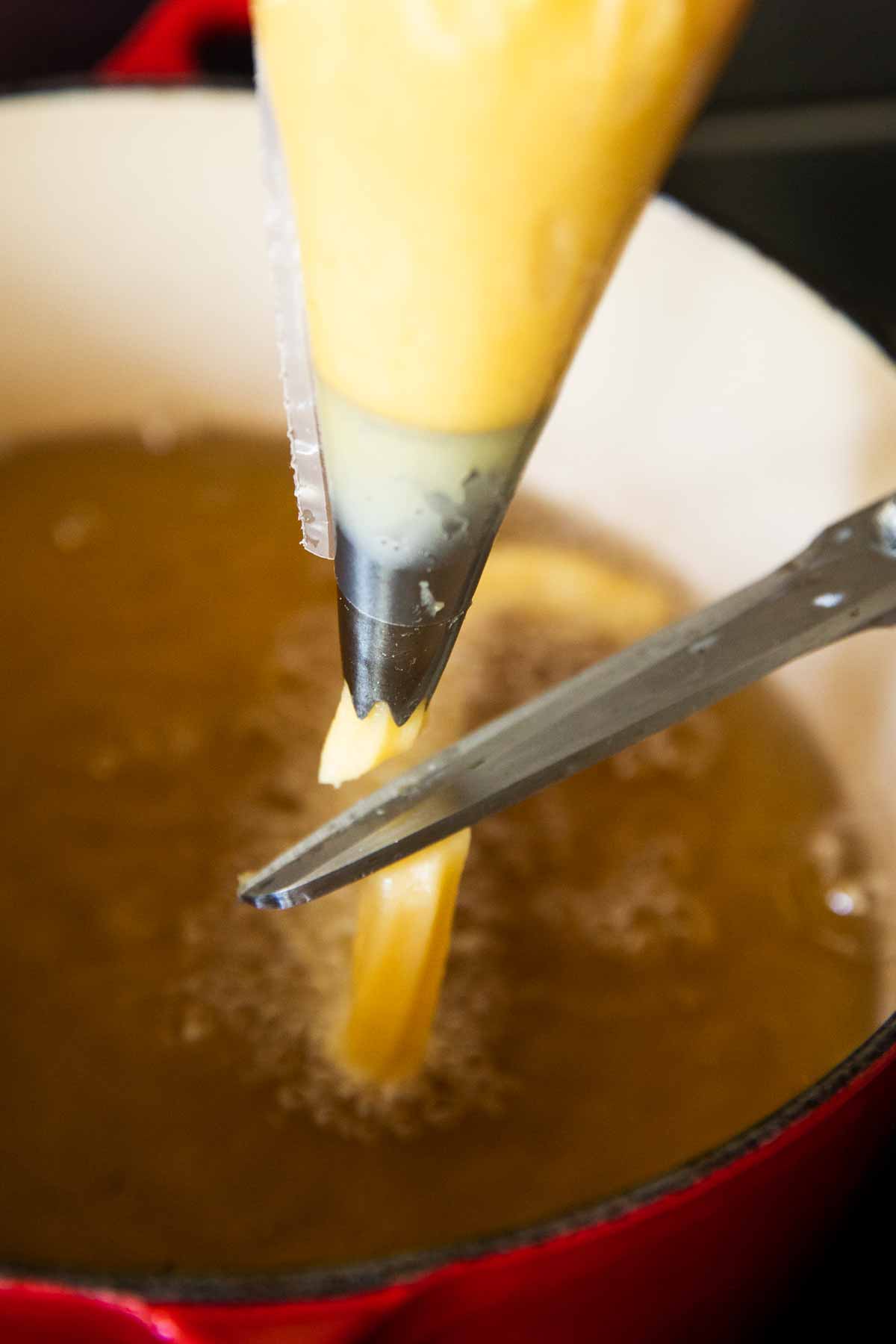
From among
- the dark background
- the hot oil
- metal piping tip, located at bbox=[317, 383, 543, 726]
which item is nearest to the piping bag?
metal piping tip, located at bbox=[317, 383, 543, 726]

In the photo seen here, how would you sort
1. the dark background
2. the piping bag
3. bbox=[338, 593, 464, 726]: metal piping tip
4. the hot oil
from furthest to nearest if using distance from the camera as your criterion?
the dark background < the hot oil < bbox=[338, 593, 464, 726]: metal piping tip < the piping bag

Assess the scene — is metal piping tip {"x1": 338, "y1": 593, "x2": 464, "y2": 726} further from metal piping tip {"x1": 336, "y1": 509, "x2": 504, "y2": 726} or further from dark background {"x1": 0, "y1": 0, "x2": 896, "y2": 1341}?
dark background {"x1": 0, "y1": 0, "x2": 896, "y2": 1341}

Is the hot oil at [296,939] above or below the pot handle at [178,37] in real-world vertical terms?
below

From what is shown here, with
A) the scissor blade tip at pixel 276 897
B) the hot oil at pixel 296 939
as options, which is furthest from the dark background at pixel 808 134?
the scissor blade tip at pixel 276 897

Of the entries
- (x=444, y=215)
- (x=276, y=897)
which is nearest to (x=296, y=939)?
(x=276, y=897)

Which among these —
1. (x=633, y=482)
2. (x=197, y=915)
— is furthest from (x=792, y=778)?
(x=197, y=915)

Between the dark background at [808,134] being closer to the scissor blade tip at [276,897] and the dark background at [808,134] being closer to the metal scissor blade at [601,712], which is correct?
the metal scissor blade at [601,712]

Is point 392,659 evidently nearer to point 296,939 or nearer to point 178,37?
point 296,939
